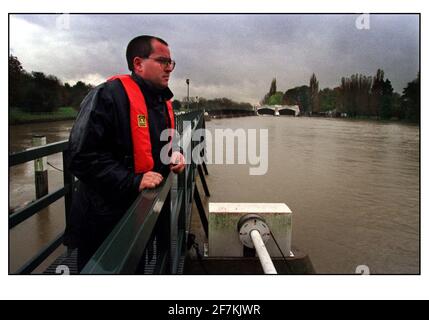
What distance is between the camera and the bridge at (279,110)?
117m

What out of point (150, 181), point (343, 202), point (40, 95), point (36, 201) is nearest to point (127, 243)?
point (150, 181)

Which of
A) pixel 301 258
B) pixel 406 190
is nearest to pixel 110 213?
pixel 301 258

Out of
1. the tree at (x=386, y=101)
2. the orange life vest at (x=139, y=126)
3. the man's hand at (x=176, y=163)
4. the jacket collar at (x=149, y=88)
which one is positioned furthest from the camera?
the tree at (x=386, y=101)

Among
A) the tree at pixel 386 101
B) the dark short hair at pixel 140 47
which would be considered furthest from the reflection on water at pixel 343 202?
the tree at pixel 386 101

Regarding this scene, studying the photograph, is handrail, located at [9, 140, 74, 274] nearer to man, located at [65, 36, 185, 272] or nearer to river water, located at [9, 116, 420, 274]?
river water, located at [9, 116, 420, 274]

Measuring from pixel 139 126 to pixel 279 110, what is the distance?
122m

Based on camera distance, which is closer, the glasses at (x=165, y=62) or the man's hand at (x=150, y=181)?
the man's hand at (x=150, y=181)

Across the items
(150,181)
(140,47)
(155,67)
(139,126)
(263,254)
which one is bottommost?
(263,254)

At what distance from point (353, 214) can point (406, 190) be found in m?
3.52

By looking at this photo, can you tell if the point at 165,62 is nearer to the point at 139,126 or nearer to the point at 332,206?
the point at 139,126

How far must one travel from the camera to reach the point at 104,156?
193cm

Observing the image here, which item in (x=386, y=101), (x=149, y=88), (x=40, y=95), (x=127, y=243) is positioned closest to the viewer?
(x=127, y=243)

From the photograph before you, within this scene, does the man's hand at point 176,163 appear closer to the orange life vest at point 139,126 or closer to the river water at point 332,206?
the orange life vest at point 139,126
